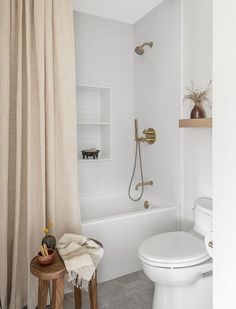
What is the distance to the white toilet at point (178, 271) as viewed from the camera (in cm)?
155

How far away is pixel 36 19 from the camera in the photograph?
Result: 71.3 inches

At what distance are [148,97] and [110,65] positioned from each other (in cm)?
59

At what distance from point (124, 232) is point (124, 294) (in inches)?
18.5

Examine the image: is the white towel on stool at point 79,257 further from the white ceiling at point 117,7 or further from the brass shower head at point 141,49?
the white ceiling at point 117,7

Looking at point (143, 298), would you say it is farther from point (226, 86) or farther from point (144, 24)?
point (144, 24)

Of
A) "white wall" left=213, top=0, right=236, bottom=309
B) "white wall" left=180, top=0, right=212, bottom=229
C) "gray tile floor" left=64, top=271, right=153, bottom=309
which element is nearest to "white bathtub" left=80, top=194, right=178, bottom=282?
"gray tile floor" left=64, top=271, right=153, bottom=309

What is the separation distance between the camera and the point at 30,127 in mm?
1821

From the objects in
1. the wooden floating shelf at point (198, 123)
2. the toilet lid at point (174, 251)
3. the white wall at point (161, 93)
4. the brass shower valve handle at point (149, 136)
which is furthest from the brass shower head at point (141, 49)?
the toilet lid at point (174, 251)

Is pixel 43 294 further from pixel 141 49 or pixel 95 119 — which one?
pixel 141 49

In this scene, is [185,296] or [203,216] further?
[203,216]

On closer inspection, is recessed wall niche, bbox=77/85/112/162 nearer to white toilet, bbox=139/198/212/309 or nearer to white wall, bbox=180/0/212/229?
white wall, bbox=180/0/212/229

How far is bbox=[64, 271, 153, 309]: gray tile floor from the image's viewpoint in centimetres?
185

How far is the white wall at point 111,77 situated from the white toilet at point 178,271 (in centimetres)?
124

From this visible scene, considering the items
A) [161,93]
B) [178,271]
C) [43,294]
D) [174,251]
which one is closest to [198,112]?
[161,93]
